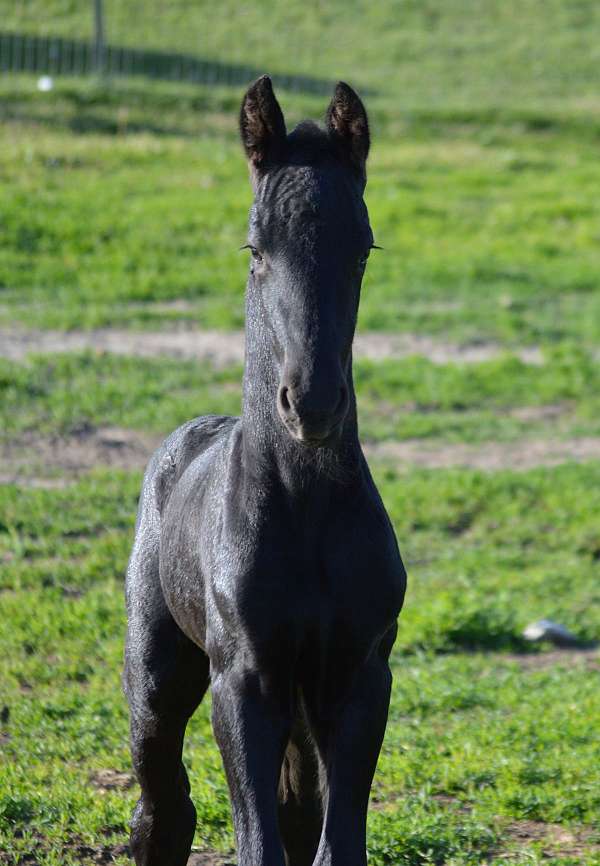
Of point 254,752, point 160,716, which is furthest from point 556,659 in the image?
point 254,752

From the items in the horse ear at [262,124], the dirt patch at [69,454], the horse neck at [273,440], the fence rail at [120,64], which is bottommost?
the dirt patch at [69,454]

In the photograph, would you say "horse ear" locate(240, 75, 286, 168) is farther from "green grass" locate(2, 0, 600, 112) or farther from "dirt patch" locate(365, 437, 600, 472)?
"green grass" locate(2, 0, 600, 112)

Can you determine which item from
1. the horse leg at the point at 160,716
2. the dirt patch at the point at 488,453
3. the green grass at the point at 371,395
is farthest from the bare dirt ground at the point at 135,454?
the horse leg at the point at 160,716

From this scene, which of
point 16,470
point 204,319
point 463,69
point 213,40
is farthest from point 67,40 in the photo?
point 16,470

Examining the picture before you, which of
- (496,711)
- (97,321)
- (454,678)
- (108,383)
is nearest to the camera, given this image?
(496,711)

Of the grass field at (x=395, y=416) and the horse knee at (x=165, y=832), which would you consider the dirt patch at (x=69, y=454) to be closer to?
the grass field at (x=395, y=416)

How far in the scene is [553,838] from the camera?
523 centimetres

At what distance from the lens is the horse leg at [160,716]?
4.46 metres

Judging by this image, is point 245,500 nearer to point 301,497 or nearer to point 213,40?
point 301,497

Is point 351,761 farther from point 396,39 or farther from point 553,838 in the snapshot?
point 396,39

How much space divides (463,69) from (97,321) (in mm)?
17500

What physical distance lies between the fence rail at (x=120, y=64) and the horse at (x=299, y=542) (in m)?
20.7

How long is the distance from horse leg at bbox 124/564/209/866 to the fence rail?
20.2 meters

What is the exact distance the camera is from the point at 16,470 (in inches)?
394
